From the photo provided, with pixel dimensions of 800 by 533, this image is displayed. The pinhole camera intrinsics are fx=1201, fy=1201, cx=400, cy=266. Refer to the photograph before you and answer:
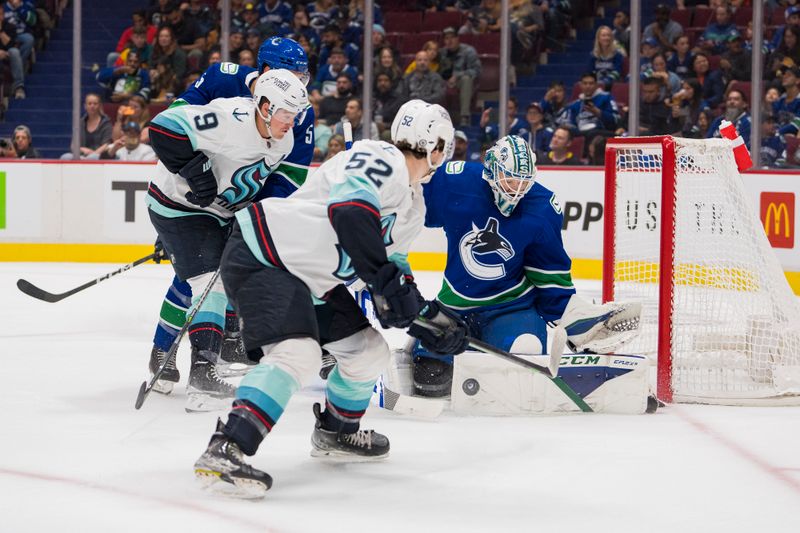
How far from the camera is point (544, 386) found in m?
3.47

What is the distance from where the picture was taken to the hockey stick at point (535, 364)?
2686 mm

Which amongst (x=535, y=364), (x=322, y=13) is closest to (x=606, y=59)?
(x=322, y=13)

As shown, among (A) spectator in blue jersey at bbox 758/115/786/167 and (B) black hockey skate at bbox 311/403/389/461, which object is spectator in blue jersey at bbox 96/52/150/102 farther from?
(B) black hockey skate at bbox 311/403/389/461

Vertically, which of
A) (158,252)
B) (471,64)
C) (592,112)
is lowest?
(158,252)

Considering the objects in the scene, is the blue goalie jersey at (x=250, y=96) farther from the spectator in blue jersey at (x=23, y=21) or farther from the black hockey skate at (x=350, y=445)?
the spectator in blue jersey at (x=23, y=21)

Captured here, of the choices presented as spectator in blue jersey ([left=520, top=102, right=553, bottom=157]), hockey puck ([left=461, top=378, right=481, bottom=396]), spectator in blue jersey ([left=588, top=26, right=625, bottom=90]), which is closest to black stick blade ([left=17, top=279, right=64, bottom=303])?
hockey puck ([left=461, top=378, right=481, bottom=396])

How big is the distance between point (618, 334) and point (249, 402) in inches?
65.5

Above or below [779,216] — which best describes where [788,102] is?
above

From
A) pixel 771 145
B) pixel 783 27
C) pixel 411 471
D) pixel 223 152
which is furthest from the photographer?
pixel 783 27

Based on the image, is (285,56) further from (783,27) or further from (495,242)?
(783,27)

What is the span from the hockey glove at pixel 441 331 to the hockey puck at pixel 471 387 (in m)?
0.75

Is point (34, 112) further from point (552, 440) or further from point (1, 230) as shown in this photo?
point (552, 440)

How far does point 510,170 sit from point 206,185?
91cm

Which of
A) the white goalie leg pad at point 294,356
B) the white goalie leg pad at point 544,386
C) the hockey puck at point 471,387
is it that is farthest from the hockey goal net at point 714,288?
the white goalie leg pad at point 294,356
